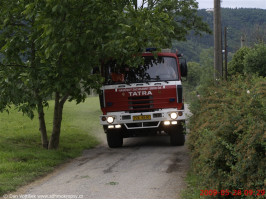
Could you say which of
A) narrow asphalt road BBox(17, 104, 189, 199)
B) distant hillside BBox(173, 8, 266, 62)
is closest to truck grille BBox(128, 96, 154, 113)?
narrow asphalt road BBox(17, 104, 189, 199)

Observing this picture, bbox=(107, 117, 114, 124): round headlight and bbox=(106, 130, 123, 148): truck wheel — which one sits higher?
bbox=(107, 117, 114, 124): round headlight

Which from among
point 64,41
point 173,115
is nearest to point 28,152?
point 64,41

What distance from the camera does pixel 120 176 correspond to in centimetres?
990

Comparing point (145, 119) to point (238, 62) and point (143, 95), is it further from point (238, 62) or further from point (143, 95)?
point (238, 62)

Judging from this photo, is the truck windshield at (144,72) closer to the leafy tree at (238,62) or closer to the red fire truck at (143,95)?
the red fire truck at (143,95)

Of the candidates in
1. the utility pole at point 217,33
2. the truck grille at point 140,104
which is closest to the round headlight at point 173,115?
the truck grille at point 140,104

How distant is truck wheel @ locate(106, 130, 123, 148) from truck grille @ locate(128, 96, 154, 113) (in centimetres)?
117

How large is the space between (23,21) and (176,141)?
594 cm

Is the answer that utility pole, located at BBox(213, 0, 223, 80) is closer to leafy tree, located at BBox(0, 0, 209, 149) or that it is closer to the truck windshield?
the truck windshield

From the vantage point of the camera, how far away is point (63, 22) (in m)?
11.2

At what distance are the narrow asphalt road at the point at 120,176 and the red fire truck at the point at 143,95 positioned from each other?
0.90 meters

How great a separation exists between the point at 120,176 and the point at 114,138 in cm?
507

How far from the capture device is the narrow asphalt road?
27.0 feet

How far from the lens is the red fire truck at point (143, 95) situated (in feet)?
45.7
